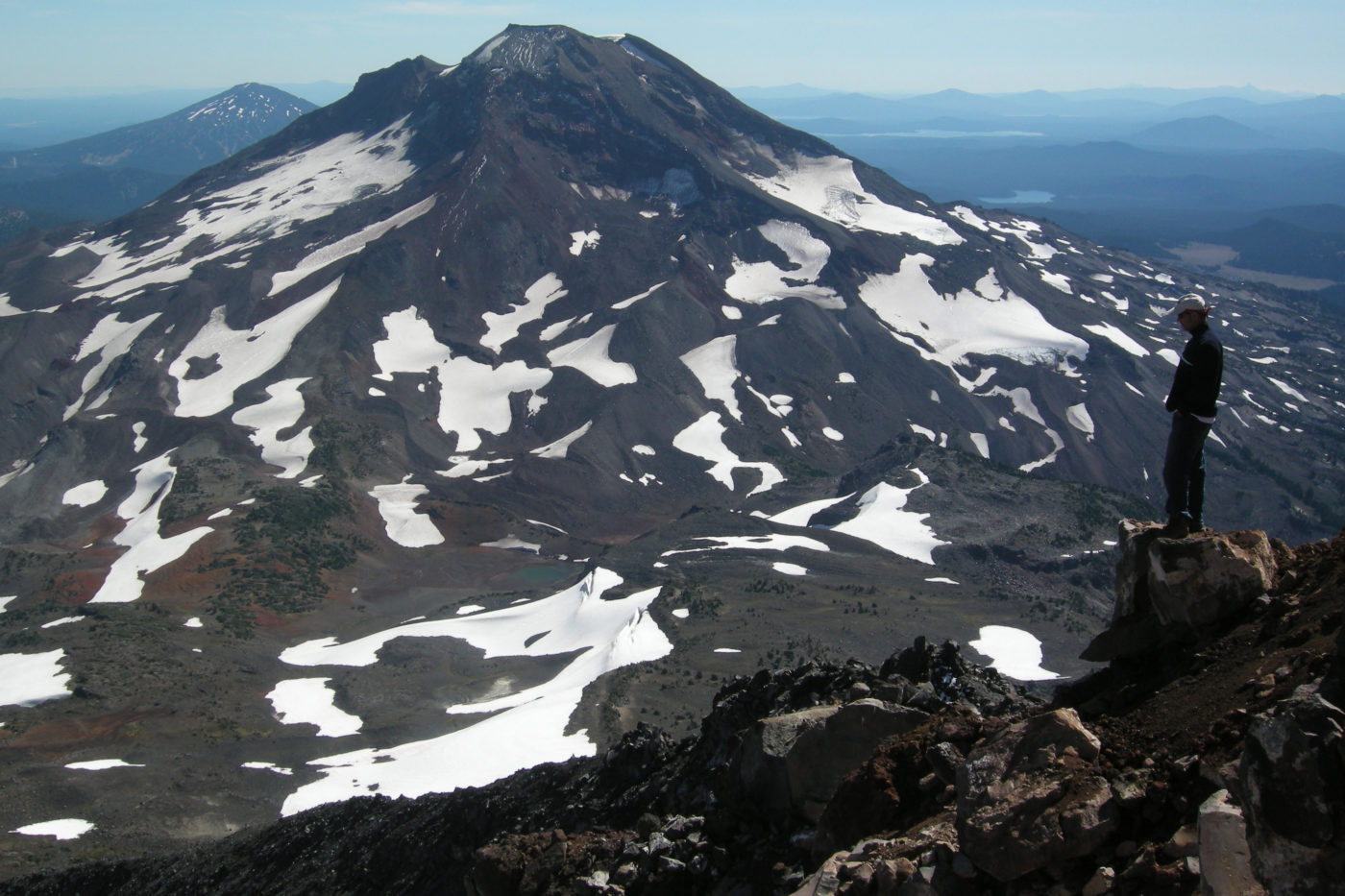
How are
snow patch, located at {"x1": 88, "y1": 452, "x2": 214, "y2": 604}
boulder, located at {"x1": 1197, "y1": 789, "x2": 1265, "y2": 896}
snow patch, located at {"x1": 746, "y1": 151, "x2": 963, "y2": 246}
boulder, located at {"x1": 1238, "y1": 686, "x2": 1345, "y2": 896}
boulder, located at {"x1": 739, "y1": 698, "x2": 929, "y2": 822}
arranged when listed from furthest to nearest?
snow patch, located at {"x1": 746, "y1": 151, "x2": 963, "y2": 246}
snow patch, located at {"x1": 88, "y1": 452, "x2": 214, "y2": 604}
boulder, located at {"x1": 739, "y1": 698, "x2": 929, "y2": 822}
boulder, located at {"x1": 1197, "y1": 789, "x2": 1265, "y2": 896}
boulder, located at {"x1": 1238, "y1": 686, "x2": 1345, "y2": 896}

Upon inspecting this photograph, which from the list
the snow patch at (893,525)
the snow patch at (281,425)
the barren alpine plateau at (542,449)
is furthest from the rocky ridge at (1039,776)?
the snow patch at (281,425)

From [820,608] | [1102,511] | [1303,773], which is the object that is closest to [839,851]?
[1303,773]

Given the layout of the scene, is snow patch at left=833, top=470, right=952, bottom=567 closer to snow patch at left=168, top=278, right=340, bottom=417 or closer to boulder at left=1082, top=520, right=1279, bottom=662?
boulder at left=1082, top=520, right=1279, bottom=662

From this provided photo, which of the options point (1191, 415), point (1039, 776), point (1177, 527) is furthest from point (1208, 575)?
point (1039, 776)

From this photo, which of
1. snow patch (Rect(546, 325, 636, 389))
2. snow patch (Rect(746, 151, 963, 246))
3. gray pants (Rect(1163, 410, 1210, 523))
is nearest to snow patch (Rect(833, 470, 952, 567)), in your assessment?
snow patch (Rect(546, 325, 636, 389))

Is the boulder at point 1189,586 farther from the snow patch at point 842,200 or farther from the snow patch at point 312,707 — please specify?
the snow patch at point 842,200

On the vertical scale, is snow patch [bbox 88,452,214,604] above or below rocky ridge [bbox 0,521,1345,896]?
below
